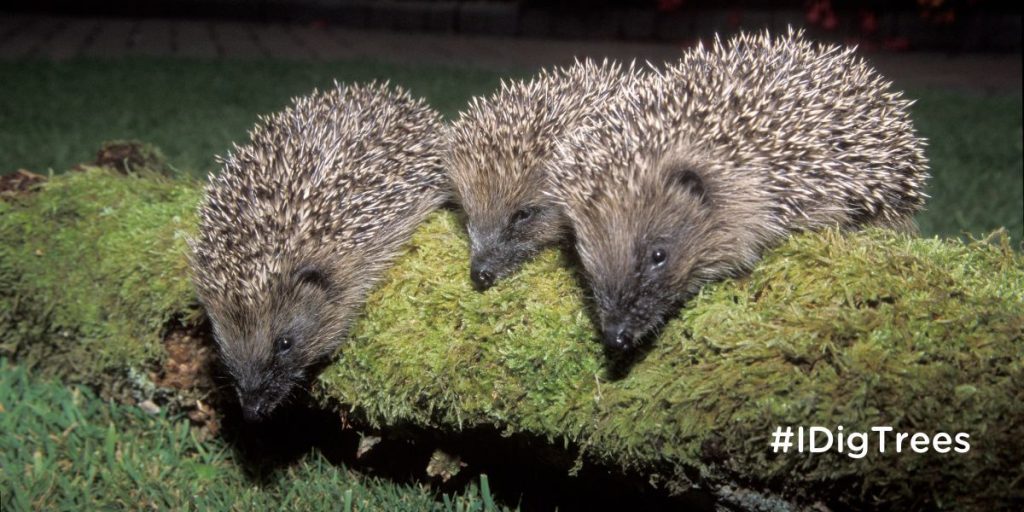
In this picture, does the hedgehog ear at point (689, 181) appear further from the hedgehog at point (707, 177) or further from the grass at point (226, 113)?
the grass at point (226, 113)

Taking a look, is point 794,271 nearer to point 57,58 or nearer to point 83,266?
point 83,266

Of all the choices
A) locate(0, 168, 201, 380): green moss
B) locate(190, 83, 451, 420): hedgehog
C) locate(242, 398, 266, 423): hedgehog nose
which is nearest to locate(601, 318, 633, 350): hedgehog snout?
locate(190, 83, 451, 420): hedgehog

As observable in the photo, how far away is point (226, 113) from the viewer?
854 centimetres

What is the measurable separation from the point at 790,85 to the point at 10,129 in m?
6.95

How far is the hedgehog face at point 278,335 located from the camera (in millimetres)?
3217

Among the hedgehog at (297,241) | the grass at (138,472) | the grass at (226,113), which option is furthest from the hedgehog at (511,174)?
the grass at (226,113)

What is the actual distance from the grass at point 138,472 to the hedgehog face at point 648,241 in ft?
3.05

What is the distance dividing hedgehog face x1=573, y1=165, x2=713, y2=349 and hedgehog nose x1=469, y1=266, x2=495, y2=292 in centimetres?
36

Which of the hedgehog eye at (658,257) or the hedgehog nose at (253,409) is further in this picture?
the hedgehog nose at (253,409)

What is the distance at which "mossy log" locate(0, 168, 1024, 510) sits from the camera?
237cm

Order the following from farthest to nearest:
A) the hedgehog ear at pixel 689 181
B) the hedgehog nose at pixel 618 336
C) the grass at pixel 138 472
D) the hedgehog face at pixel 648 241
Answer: the grass at pixel 138 472
the hedgehog ear at pixel 689 181
the hedgehog face at pixel 648 241
the hedgehog nose at pixel 618 336

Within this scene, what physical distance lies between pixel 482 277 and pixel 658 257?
0.62m

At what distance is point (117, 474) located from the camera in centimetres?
370

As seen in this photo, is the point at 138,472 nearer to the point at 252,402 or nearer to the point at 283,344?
the point at 252,402
